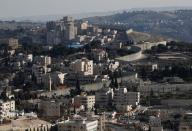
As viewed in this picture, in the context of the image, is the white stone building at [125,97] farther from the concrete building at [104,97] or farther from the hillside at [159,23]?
the hillside at [159,23]

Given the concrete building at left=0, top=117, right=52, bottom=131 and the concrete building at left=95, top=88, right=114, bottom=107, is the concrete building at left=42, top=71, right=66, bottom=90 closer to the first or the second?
the concrete building at left=95, top=88, right=114, bottom=107

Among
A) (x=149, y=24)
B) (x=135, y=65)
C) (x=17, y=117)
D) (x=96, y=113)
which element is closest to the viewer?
(x=17, y=117)

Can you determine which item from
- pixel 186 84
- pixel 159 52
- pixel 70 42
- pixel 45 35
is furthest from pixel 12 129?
pixel 45 35

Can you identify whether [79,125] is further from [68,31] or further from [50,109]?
[68,31]

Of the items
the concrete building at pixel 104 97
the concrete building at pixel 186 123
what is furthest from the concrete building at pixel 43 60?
the concrete building at pixel 186 123

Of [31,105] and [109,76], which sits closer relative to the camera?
[31,105]

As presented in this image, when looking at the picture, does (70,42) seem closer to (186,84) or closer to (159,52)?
(159,52)
